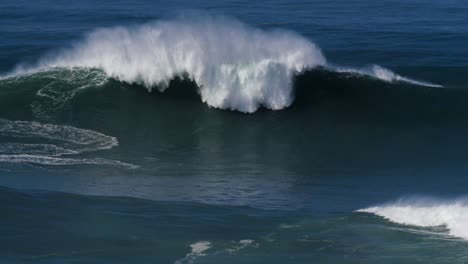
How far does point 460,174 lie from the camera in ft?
83.5

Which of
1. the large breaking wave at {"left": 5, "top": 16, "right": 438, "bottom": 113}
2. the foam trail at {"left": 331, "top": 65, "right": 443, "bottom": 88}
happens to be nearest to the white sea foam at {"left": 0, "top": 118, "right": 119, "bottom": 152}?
the large breaking wave at {"left": 5, "top": 16, "right": 438, "bottom": 113}

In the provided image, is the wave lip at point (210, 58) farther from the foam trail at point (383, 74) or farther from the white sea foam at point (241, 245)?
the white sea foam at point (241, 245)

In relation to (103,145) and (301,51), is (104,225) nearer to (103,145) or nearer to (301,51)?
(103,145)

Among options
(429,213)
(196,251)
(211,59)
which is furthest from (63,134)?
(429,213)

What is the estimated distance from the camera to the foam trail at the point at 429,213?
2056 centimetres

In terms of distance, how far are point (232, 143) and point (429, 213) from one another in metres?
8.29

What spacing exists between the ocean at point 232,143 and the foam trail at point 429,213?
2.3 inches

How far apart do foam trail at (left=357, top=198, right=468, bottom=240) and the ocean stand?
6cm

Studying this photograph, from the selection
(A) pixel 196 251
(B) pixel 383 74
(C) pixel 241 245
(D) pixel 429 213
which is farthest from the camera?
(B) pixel 383 74

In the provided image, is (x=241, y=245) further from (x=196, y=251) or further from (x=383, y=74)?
(x=383, y=74)

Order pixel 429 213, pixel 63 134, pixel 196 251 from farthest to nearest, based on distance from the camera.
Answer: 1. pixel 63 134
2. pixel 429 213
3. pixel 196 251

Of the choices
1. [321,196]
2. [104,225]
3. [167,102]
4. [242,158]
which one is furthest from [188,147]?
[104,225]

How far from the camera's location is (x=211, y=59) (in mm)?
31984

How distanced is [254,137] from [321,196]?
20.2 feet
